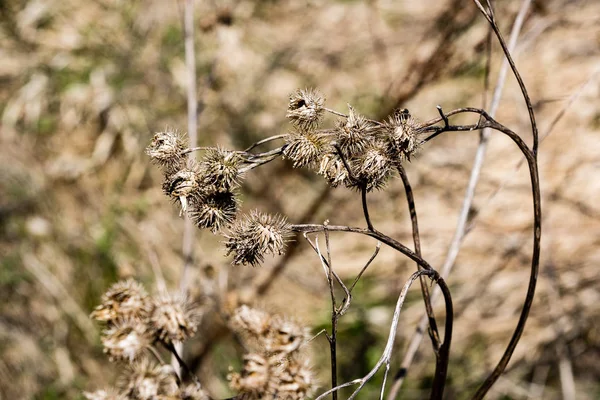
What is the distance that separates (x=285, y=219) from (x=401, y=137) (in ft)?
1.05

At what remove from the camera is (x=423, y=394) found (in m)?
3.04

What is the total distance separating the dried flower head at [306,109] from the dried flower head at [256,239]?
210 millimetres

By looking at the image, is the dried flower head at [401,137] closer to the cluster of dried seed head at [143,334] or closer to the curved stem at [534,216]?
the curved stem at [534,216]

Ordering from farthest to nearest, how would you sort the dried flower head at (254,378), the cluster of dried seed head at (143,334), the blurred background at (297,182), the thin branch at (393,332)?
the blurred background at (297,182) → the cluster of dried seed head at (143,334) → the dried flower head at (254,378) → the thin branch at (393,332)

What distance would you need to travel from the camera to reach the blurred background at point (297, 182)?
315 cm

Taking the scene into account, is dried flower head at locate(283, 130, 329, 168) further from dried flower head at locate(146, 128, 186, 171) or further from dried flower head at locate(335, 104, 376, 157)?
dried flower head at locate(146, 128, 186, 171)

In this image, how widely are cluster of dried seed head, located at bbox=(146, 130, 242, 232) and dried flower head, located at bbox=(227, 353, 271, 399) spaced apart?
0.34 metres

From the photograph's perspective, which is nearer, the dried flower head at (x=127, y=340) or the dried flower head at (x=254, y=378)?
the dried flower head at (x=254, y=378)

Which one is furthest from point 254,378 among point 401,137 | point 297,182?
point 297,182

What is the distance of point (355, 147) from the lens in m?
1.16

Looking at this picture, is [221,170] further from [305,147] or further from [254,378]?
[254,378]

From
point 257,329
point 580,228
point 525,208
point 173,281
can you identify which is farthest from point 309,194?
point 257,329

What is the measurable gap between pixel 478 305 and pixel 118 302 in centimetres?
236

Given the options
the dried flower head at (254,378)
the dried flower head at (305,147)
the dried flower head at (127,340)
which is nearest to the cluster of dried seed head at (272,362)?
the dried flower head at (254,378)
